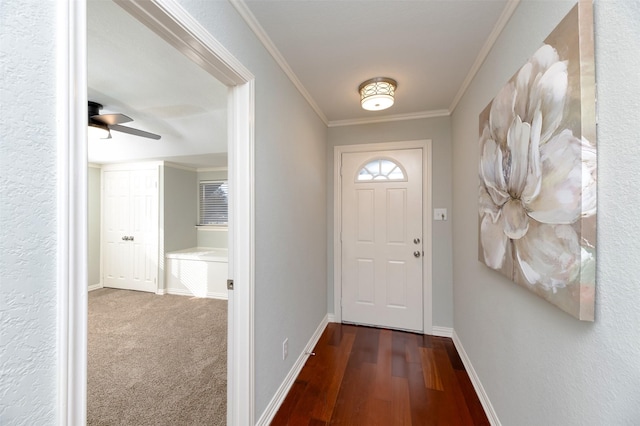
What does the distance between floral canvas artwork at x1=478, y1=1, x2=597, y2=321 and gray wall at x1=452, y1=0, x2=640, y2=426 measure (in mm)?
29

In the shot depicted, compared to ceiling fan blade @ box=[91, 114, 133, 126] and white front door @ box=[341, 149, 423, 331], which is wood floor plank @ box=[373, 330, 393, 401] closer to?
white front door @ box=[341, 149, 423, 331]

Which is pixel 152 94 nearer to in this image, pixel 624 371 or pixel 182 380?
pixel 182 380

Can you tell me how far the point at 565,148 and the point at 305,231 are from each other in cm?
176

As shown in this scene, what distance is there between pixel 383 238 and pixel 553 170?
1.97 meters

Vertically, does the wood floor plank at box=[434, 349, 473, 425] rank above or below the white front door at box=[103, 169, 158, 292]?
below

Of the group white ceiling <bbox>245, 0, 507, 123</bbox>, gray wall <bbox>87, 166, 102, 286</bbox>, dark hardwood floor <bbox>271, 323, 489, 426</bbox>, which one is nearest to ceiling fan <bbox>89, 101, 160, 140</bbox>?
white ceiling <bbox>245, 0, 507, 123</bbox>

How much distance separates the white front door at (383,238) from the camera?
273 centimetres

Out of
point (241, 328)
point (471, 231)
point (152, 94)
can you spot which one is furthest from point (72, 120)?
point (471, 231)

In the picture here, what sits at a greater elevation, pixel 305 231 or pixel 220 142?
pixel 220 142

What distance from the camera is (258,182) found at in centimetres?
148

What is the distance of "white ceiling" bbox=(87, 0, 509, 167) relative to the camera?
4.46 ft

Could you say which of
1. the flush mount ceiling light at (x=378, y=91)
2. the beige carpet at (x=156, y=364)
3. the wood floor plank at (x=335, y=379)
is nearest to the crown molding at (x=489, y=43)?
the flush mount ceiling light at (x=378, y=91)

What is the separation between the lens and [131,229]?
4188 millimetres

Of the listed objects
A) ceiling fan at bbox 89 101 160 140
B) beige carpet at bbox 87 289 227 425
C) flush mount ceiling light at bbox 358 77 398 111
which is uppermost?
flush mount ceiling light at bbox 358 77 398 111
